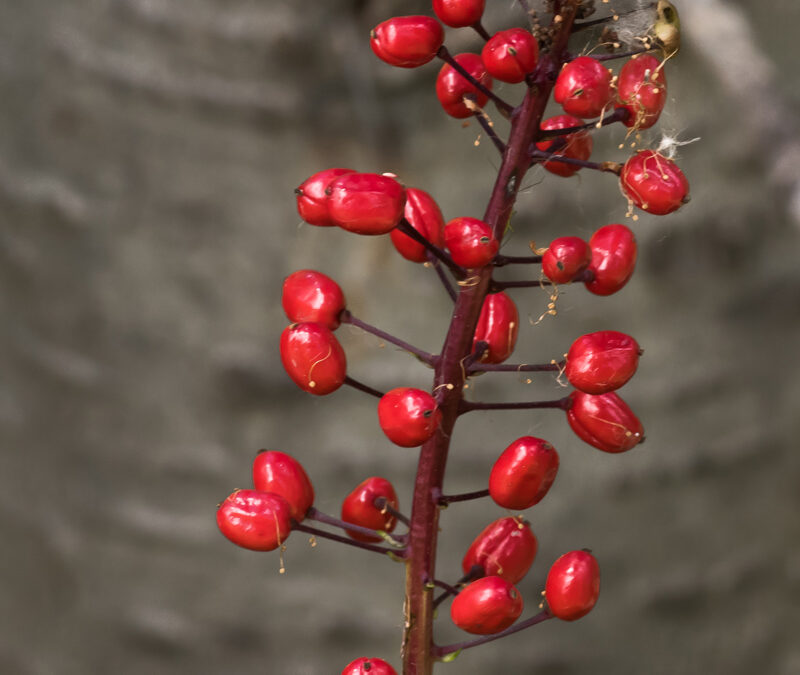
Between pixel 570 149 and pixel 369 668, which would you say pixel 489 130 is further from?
pixel 369 668

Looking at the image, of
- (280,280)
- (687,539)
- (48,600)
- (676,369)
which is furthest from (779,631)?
(48,600)

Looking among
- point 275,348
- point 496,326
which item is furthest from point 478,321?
point 275,348

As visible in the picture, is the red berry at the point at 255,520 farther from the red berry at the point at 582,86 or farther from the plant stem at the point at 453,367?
the red berry at the point at 582,86

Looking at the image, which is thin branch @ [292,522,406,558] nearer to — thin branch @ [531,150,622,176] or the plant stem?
the plant stem

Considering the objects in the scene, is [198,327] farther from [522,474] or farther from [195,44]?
[522,474]

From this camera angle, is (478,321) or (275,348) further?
(275,348)

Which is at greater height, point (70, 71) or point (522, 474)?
point (70, 71)
